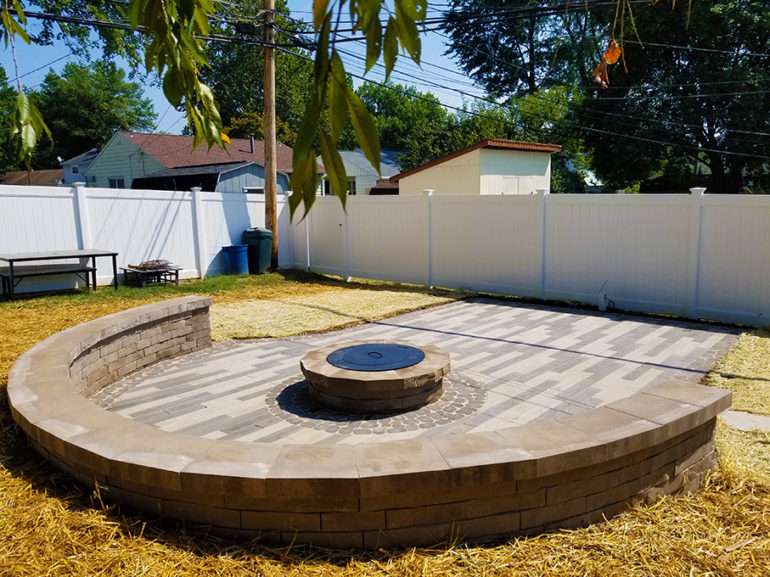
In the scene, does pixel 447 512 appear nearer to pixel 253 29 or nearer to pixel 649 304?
pixel 649 304

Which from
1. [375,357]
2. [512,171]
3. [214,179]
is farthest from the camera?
[214,179]

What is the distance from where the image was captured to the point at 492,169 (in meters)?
16.4

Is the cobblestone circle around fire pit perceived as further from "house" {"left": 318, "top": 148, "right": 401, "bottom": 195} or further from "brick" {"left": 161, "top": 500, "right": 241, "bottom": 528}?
"house" {"left": 318, "top": 148, "right": 401, "bottom": 195}

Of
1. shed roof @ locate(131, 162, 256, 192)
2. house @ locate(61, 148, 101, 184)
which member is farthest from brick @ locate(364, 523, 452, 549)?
house @ locate(61, 148, 101, 184)

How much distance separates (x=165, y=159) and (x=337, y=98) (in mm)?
25022

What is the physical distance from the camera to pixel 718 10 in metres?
20.4

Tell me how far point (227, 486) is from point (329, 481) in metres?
0.42

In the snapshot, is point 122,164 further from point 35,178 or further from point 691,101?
point 691,101

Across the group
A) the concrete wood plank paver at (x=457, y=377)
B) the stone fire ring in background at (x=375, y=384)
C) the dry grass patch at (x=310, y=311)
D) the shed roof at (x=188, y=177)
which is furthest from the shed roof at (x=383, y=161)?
the stone fire ring in background at (x=375, y=384)

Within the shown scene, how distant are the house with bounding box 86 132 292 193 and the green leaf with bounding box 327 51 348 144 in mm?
20573

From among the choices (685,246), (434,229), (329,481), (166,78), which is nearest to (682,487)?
(329,481)

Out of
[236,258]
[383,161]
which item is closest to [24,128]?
[236,258]

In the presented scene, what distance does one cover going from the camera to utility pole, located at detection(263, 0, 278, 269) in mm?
12367

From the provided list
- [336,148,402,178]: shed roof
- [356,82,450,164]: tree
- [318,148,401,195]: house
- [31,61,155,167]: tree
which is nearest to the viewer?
[318,148,401,195]: house
